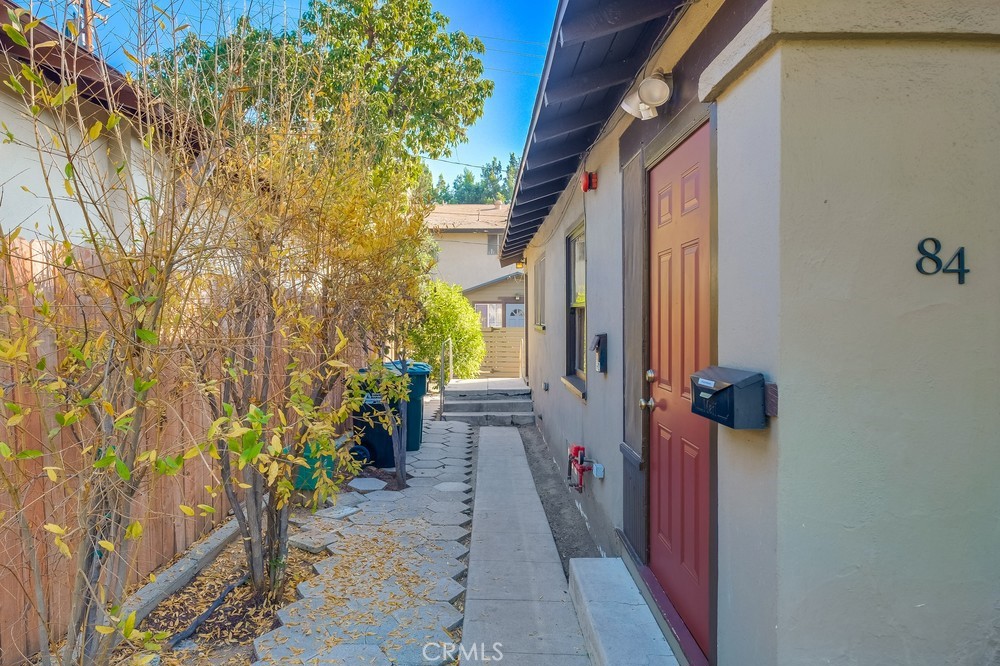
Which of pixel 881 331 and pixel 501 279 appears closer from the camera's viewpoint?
pixel 881 331

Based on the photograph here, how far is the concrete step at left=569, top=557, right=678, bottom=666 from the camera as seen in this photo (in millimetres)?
2623

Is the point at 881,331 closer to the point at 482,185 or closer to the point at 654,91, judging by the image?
the point at 654,91

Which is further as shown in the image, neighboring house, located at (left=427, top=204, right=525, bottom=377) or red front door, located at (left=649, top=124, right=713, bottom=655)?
neighboring house, located at (left=427, top=204, right=525, bottom=377)

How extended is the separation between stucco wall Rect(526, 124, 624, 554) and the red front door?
0.75 m

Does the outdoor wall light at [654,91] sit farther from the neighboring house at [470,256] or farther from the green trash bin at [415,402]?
the neighboring house at [470,256]

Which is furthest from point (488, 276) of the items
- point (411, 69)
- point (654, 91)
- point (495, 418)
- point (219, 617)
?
point (654, 91)

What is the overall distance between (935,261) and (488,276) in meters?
21.9

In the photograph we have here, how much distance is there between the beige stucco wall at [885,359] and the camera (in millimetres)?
1784

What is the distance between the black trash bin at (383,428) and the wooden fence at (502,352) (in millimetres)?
10369

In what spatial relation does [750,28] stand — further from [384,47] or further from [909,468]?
[384,47]

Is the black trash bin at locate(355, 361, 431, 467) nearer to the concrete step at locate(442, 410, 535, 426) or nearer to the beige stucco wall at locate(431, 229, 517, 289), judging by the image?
the concrete step at locate(442, 410, 535, 426)

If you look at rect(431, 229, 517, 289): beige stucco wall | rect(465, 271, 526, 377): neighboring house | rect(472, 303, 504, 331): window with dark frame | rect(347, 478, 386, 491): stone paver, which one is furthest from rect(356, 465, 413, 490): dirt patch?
rect(431, 229, 517, 289): beige stucco wall

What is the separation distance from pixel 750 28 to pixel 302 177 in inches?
98.8

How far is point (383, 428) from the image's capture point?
6711 millimetres
